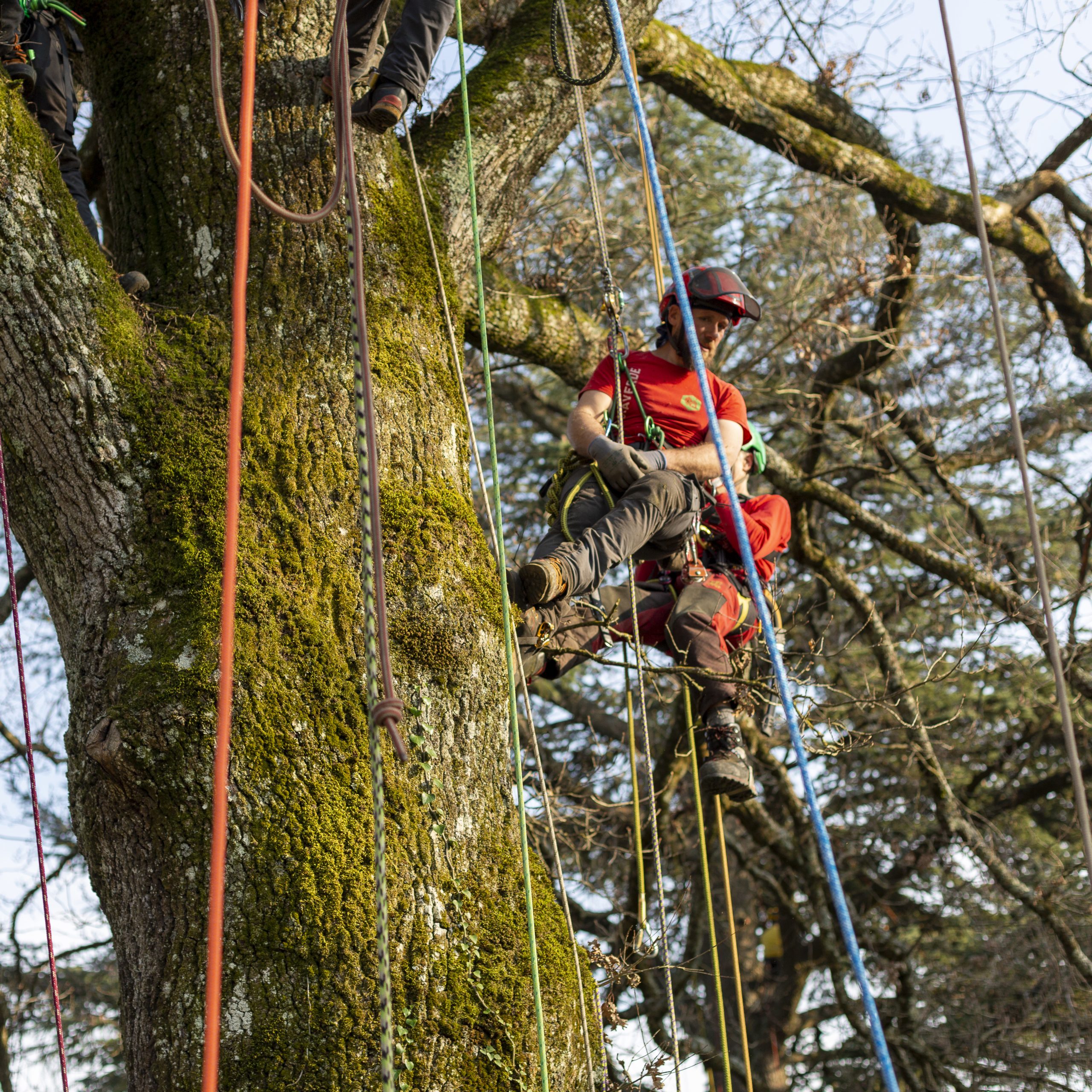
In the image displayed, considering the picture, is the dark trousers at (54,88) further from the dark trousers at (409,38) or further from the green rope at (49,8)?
the dark trousers at (409,38)

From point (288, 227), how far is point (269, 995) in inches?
72.5

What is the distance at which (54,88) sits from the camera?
12.3ft

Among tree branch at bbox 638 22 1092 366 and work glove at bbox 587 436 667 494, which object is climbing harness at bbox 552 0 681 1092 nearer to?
work glove at bbox 587 436 667 494

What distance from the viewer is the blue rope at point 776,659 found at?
1.86m

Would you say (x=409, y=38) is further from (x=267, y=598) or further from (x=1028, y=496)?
(x=1028, y=496)

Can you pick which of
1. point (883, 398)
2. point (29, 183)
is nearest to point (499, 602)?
point (29, 183)

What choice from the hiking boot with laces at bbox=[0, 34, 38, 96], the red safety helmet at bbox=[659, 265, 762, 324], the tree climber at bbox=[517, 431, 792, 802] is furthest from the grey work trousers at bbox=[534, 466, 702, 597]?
the hiking boot with laces at bbox=[0, 34, 38, 96]

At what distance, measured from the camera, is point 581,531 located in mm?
3727

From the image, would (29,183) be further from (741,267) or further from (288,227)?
(741,267)

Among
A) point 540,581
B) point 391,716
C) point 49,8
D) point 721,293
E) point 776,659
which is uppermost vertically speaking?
point 49,8

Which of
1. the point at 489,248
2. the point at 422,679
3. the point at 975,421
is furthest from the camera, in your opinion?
the point at 975,421

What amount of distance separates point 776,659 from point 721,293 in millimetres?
2131

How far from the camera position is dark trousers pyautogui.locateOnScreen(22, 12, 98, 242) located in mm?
3617

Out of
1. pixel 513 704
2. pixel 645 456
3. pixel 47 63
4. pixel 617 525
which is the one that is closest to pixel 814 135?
pixel 645 456
